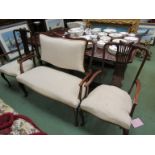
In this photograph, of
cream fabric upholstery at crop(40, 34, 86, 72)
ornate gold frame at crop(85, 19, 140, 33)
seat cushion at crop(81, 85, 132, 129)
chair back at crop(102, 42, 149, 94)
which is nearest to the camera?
seat cushion at crop(81, 85, 132, 129)

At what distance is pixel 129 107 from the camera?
138cm

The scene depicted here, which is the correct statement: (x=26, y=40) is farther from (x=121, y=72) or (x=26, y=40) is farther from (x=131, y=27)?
(x=131, y=27)

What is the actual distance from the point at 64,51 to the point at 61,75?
324 mm

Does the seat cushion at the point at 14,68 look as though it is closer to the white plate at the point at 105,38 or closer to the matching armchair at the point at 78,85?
the matching armchair at the point at 78,85

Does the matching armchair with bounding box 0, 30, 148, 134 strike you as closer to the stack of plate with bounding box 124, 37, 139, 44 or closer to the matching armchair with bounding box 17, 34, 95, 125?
the matching armchair with bounding box 17, 34, 95, 125

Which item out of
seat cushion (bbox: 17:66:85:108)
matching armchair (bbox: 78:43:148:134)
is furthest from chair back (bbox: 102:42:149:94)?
seat cushion (bbox: 17:66:85:108)

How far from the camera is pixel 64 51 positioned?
1.73 meters

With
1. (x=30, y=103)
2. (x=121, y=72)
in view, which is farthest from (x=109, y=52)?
(x=30, y=103)

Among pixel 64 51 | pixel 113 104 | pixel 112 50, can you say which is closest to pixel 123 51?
pixel 112 50

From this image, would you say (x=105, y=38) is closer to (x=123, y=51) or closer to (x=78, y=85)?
(x=123, y=51)

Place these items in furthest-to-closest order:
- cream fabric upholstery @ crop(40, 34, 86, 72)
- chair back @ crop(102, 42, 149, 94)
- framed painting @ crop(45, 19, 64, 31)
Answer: framed painting @ crop(45, 19, 64, 31)
cream fabric upholstery @ crop(40, 34, 86, 72)
chair back @ crop(102, 42, 149, 94)

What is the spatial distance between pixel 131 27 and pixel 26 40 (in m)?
1.89

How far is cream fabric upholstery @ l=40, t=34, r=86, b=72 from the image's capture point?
1.64 m

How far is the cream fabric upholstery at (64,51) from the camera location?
164 centimetres
